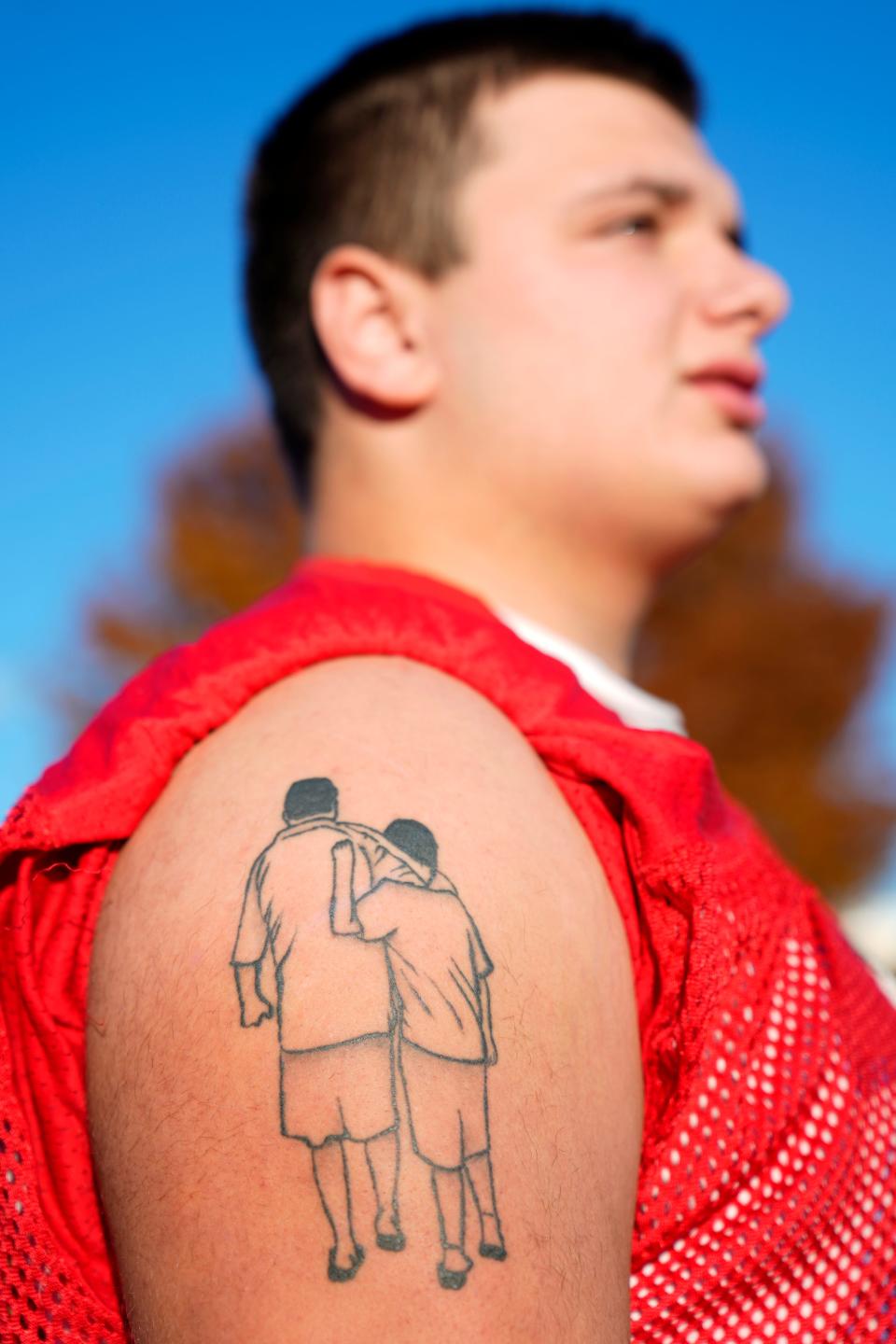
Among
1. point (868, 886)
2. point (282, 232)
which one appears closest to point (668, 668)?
point (868, 886)

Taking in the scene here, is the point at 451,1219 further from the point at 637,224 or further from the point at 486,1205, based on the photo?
the point at 637,224

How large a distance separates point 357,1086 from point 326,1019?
0.06 metres

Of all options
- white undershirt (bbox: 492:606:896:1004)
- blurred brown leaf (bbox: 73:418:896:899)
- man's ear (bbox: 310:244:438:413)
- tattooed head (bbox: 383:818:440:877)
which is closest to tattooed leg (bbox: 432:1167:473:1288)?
tattooed head (bbox: 383:818:440:877)

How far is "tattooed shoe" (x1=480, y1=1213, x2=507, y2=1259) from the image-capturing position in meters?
0.88

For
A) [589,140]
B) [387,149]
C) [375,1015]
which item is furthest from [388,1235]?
[387,149]

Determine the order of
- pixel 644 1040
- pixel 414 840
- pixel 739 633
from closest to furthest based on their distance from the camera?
pixel 414 840 < pixel 644 1040 < pixel 739 633

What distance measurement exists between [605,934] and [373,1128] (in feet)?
1.00

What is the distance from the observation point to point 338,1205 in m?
0.88

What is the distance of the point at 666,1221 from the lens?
1.11 m

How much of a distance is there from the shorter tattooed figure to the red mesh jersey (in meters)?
0.25

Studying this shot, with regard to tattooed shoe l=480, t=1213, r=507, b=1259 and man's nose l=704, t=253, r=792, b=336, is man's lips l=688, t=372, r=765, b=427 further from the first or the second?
tattooed shoe l=480, t=1213, r=507, b=1259

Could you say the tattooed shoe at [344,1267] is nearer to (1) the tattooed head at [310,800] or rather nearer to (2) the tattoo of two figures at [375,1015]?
(2) the tattoo of two figures at [375,1015]

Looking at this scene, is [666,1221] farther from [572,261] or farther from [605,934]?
[572,261]

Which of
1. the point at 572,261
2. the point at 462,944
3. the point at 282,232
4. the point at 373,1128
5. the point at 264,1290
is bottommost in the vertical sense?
the point at 264,1290
